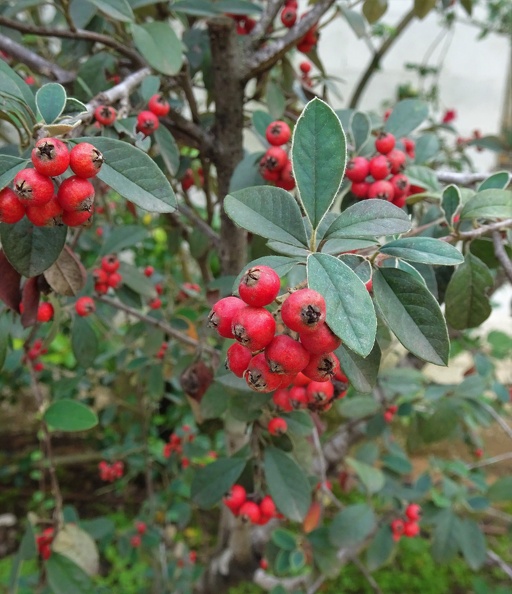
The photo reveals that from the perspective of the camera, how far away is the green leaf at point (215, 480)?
2.56 feet

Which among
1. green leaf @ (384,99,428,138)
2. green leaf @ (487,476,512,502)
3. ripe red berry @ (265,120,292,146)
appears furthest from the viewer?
green leaf @ (487,476,512,502)

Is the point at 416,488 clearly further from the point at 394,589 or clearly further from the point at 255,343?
the point at 255,343

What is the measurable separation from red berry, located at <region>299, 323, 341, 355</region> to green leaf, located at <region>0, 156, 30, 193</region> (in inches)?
9.6

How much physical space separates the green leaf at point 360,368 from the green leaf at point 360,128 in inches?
13.7

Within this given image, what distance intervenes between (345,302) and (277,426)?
1.31 feet

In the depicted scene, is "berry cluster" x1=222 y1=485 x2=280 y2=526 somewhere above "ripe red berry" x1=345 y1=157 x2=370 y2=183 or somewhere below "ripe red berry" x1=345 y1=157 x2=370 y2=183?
below

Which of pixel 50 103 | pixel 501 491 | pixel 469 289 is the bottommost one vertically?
pixel 501 491

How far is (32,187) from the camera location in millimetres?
370

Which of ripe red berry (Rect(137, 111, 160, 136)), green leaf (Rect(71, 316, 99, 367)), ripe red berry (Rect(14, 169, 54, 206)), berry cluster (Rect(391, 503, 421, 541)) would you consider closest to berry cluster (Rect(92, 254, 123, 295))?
green leaf (Rect(71, 316, 99, 367))

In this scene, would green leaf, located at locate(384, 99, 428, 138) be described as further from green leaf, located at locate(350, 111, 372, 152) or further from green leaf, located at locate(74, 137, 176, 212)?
green leaf, located at locate(74, 137, 176, 212)

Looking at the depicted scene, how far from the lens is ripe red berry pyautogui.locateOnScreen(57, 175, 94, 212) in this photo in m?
0.39

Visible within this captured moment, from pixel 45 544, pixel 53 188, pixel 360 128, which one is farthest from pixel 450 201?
pixel 45 544

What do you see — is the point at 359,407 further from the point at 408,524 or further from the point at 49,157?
the point at 49,157

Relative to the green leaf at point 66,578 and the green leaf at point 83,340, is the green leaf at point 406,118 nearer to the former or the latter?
the green leaf at point 83,340
